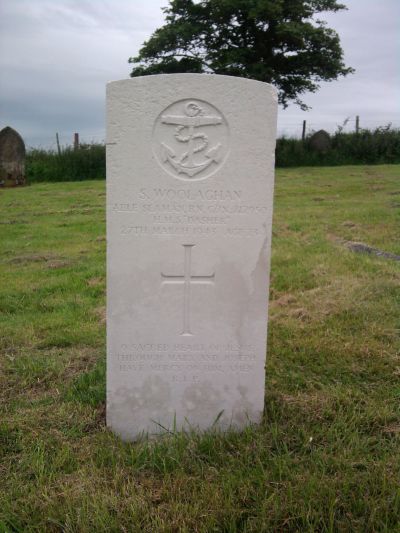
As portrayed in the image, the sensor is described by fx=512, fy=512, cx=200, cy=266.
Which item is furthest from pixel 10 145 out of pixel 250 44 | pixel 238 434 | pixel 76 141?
pixel 238 434

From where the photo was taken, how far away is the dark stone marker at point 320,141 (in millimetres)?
20062

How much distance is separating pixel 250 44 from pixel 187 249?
21078 millimetres

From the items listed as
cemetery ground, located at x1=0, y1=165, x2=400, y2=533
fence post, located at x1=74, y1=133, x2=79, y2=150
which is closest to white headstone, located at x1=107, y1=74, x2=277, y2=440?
cemetery ground, located at x1=0, y1=165, x2=400, y2=533

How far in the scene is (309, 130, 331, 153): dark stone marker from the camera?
65.8 ft

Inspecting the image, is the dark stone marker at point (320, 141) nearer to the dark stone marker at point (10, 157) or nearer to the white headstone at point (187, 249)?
the dark stone marker at point (10, 157)

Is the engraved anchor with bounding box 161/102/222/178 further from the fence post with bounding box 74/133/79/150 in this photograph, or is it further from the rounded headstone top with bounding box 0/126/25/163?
the fence post with bounding box 74/133/79/150

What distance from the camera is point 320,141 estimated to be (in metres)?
20.2

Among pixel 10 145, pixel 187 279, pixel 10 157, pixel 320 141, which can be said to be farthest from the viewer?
pixel 320 141

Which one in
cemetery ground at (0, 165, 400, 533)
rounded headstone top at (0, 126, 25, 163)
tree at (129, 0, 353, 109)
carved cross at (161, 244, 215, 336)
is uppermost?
tree at (129, 0, 353, 109)

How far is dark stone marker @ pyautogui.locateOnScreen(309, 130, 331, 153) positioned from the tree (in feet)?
8.53

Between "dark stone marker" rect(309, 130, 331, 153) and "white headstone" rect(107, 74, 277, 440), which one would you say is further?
"dark stone marker" rect(309, 130, 331, 153)

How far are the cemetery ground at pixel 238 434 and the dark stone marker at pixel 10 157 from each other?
37.7 feet

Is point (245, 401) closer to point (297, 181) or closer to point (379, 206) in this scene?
point (379, 206)

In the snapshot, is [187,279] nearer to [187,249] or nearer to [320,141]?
[187,249]
